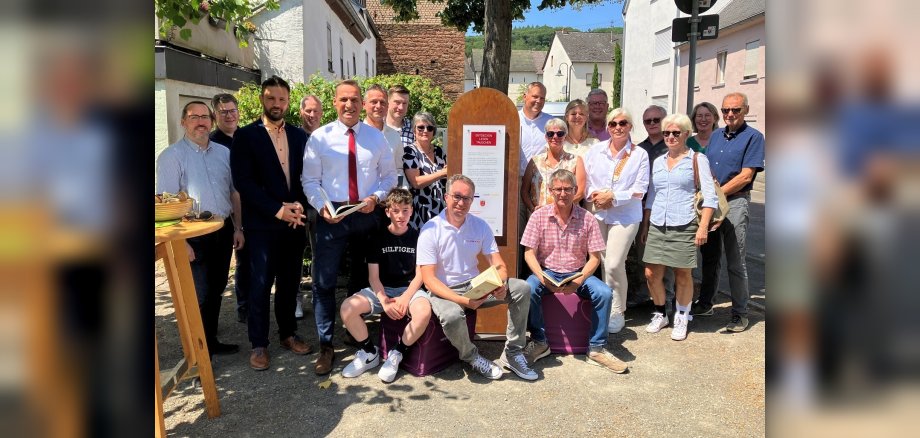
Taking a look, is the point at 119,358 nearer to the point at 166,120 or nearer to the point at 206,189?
the point at 206,189

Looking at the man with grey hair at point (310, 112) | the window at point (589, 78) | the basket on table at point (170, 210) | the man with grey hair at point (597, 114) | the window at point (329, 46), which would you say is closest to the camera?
the basket on table at point (170, 210)

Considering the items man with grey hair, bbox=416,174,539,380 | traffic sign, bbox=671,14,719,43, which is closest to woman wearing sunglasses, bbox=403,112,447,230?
man with grey hair, bbox=416,174,539,380

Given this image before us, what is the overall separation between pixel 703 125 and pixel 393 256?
10.5 ft

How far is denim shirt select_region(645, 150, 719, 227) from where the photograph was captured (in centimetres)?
495

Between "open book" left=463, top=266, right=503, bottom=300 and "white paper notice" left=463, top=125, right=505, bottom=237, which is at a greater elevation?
"white paper notice" left=463, top=125, right=505, bottom=237

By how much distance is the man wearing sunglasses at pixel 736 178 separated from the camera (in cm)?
516

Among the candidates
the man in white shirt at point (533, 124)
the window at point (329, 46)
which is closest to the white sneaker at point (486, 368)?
the man in white shirt at point (533, 124)

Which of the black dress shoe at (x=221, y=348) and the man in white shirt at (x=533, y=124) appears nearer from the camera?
the black dress shoe at (x=221, y=348)

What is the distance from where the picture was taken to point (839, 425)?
51cm

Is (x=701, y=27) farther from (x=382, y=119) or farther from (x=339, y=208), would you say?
(x=339, y=208)

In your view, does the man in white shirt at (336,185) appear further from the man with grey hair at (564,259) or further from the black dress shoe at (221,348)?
the man with grey hair at (564,259)

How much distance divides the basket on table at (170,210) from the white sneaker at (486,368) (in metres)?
2.24

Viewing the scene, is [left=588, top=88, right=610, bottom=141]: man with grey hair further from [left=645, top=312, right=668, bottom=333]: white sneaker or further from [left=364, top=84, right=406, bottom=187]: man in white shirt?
[left=364, top=84, right=406, bottom=187]: man in white shirt

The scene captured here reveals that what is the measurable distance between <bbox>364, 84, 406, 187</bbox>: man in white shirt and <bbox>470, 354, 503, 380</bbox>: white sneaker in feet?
5.29
